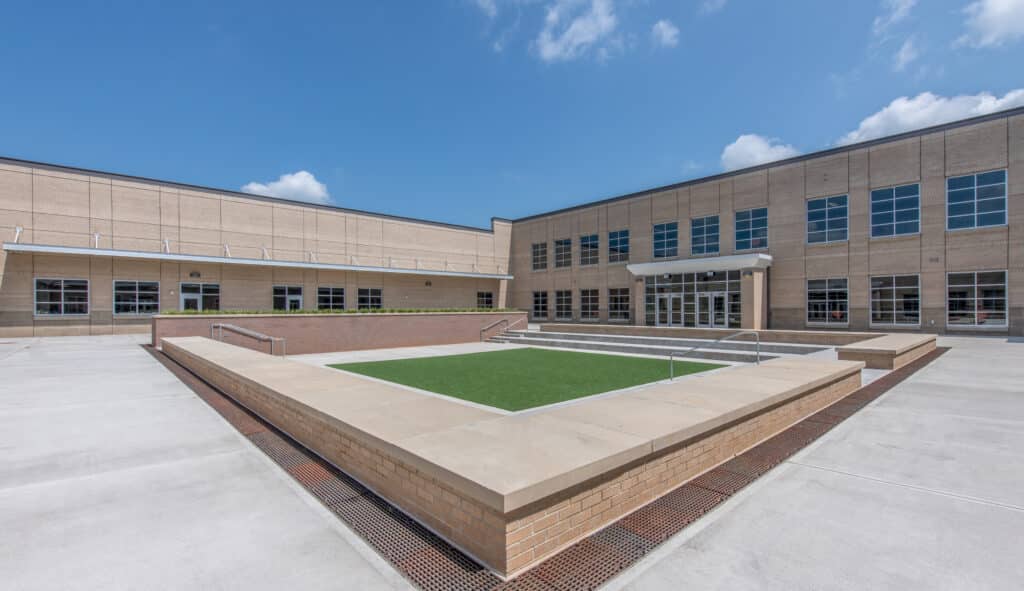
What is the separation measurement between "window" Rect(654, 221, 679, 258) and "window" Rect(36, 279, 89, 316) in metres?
31.5

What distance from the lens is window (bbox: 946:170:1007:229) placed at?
19938 millimetres

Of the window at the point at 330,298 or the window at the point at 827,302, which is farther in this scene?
the window at the point at 330,298

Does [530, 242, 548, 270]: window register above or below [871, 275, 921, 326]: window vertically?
above

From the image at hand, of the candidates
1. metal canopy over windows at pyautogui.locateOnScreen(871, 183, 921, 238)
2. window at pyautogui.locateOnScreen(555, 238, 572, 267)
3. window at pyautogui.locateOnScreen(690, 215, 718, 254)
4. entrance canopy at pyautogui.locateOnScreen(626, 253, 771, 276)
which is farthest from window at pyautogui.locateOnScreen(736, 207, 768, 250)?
window at pyautogui.locateOnScreen(555, 238, 572, 267)

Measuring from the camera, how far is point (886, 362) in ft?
36.6

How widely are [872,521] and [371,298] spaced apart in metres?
31.6

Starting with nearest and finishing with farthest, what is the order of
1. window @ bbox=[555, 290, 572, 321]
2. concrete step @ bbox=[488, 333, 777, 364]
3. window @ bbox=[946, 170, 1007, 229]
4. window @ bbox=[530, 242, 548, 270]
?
concrete step @ bbox=[488, 333, 777, 364] → window @ bbox=[946, 170, 1007, 229] → window @ bbox=[555, 290, 572, 321] → window @ bbox=[530, 242, 548, 270]

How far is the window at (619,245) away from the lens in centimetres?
3262

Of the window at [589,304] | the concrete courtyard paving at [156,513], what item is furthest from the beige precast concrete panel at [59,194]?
the window at [589,304]

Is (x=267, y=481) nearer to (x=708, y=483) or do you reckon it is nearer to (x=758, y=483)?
(x=708, y=483)

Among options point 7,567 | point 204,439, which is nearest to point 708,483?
point 7,567

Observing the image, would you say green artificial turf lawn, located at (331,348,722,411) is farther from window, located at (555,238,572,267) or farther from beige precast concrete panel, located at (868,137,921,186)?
window, located at (555,238,572,267)

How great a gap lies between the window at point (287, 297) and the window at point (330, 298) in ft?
3.91

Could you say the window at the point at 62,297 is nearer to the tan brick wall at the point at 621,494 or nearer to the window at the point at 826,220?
the tan brick wall at the point at 621,494
